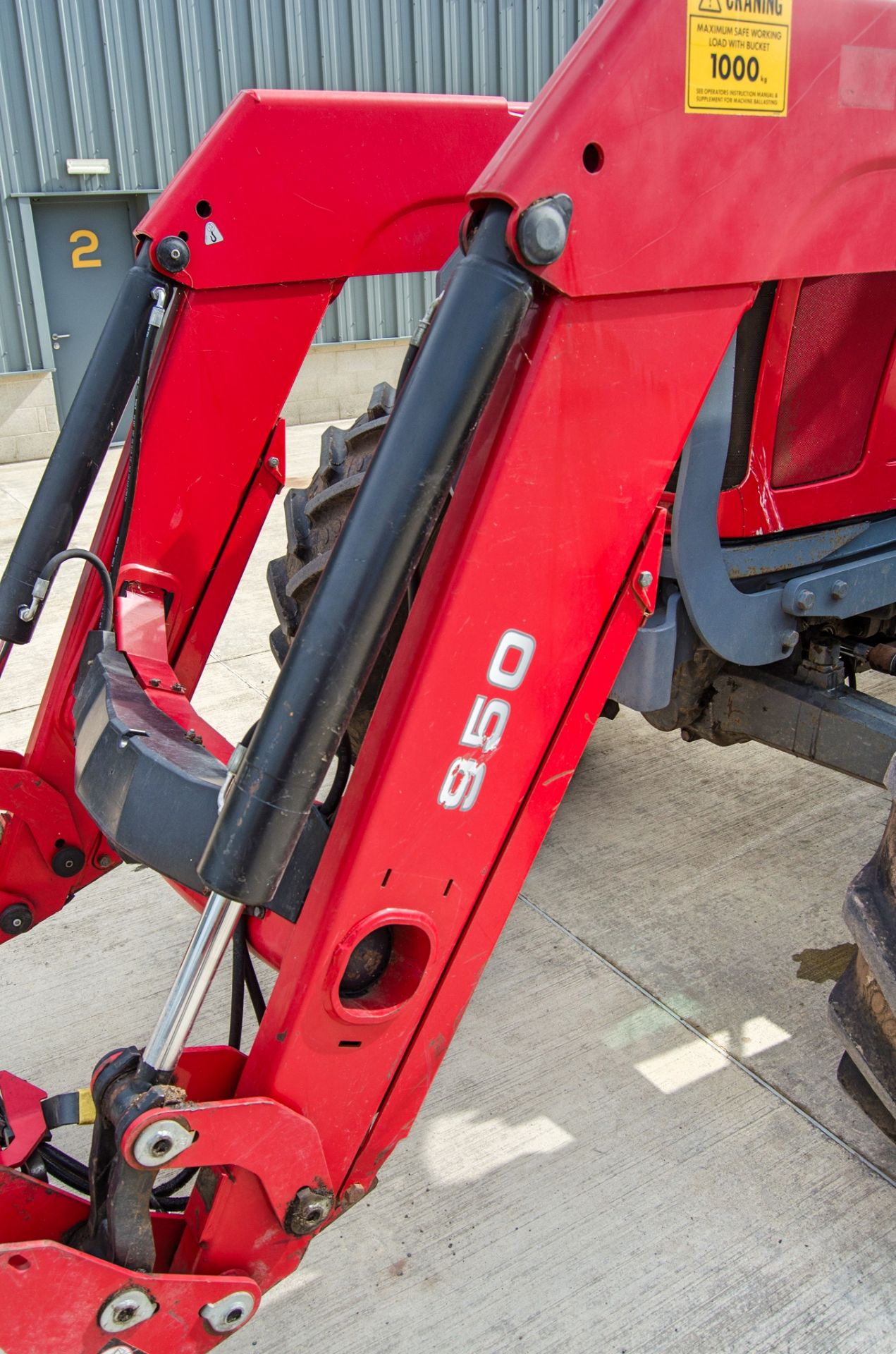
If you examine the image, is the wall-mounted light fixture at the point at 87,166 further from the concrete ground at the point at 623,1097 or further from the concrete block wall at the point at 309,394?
the concrete ground at the point at 623,1097

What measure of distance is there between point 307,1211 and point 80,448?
4.73ft

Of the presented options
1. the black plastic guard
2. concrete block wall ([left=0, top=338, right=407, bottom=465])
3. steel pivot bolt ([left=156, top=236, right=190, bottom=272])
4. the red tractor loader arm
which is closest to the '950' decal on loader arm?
the red tractor loader arm

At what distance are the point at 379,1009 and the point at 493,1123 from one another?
1.01 m

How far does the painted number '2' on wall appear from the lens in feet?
32.6

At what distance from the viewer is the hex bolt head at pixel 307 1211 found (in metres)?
1.75

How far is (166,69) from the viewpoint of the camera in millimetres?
9508

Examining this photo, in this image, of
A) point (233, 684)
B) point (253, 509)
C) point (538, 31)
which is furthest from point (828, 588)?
point (538, 31)

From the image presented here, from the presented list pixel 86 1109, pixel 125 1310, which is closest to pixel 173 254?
pixel 86 1109

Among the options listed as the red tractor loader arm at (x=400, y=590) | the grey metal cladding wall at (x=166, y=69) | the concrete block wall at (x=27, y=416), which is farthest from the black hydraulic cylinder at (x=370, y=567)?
the concrete block wall at (x=27, y=416)

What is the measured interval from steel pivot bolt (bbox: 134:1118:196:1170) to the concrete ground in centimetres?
73

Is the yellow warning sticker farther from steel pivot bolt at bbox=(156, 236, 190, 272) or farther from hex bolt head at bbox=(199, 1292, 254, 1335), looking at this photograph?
hex bolt head at bbox=(199, 1292, 254, 1335)

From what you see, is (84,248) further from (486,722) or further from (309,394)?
(486,722)

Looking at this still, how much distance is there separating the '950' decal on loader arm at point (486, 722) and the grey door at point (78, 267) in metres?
8.91

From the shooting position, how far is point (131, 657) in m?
2.21
